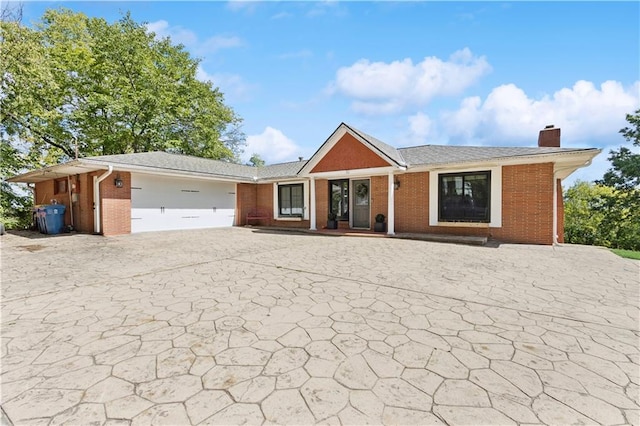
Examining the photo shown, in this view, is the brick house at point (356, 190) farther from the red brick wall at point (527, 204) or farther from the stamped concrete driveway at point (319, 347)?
the stamped concrete driveway at point (319, 347)

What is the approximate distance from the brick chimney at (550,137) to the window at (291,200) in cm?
1071

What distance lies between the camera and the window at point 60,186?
12.9 metres

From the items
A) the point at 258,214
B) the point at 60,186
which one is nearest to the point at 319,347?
the point at 258,214

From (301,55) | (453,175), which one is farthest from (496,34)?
(301,55)

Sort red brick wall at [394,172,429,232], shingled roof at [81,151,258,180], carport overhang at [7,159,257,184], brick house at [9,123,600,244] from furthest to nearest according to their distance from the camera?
red brick wall at [394,172,429,232], shingled roof at [81,151,258,180], carport overhang at [7,159,257,184], brick house at [9,123,600,244]

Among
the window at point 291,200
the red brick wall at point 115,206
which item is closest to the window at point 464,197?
the window at point 291,200

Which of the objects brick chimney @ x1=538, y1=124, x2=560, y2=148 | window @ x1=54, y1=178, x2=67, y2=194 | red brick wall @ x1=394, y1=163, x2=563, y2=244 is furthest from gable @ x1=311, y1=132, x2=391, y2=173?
window @ x1=54, y1=178, x2=67, y2=194

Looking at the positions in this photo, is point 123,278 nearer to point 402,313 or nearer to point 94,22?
point 402,313

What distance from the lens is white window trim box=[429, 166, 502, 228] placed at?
9.37m

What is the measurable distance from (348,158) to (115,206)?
962 centimetres

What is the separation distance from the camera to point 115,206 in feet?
35.3

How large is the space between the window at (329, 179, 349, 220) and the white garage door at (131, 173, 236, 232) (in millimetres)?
5821

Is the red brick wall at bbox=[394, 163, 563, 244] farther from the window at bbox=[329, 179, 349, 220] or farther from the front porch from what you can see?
the window at bbox=[329, 179, 349, 220]

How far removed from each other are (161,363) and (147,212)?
36.9 feet
